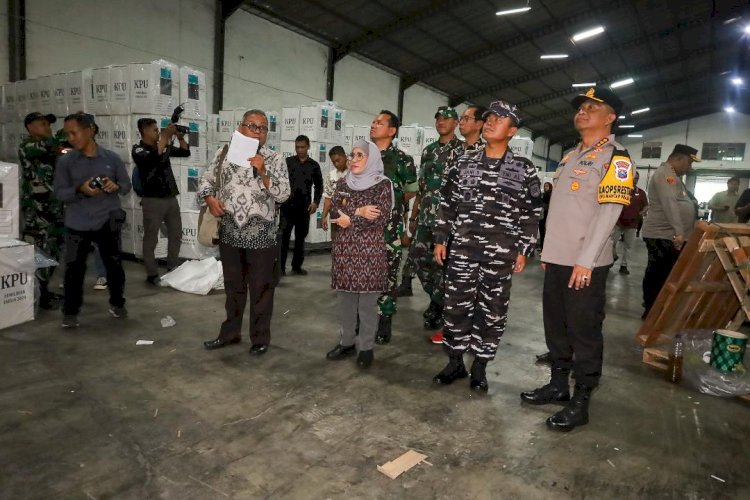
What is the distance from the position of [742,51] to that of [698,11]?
3765 millimetres

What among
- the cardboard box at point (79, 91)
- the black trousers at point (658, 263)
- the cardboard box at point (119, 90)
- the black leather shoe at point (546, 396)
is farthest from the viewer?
the cardboard box at point (79, 91)

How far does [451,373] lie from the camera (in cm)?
299

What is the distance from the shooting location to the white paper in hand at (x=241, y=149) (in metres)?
3.04

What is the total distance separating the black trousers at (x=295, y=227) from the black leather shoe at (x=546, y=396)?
3.67 metres

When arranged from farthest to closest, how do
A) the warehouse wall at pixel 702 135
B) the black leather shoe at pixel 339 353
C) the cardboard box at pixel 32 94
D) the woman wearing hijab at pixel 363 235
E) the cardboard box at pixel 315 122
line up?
the warehouse wall at pixel 702 135, the cardboard box at pixel 315 122, the cardboard box at pixel 32 94, the black leather shoe at pixel 339 353, the woman wearing hijab at pixel 363 235

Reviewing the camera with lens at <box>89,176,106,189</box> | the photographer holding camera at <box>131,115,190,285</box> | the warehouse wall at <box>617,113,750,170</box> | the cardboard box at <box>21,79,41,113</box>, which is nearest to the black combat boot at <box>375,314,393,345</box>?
the camera with lens at <box>89,176,106,189</box>

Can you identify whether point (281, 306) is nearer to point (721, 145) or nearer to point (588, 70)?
point (588, 70)

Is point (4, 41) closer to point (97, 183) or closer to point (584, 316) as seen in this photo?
point (97, 183)

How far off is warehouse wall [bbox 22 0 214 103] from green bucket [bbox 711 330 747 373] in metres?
8.89

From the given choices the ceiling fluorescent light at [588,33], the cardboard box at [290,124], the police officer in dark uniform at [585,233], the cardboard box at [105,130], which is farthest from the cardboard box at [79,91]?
the ceiling fluorescent light at [588,33]

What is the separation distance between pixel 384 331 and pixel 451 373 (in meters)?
0.84

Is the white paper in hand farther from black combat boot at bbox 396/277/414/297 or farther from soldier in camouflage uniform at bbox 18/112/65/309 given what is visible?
black combat boot at bbox 396/277/414/297

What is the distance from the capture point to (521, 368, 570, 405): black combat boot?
2.79 m

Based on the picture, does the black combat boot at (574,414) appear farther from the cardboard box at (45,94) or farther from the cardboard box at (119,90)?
the cardboard box at (45,94)
